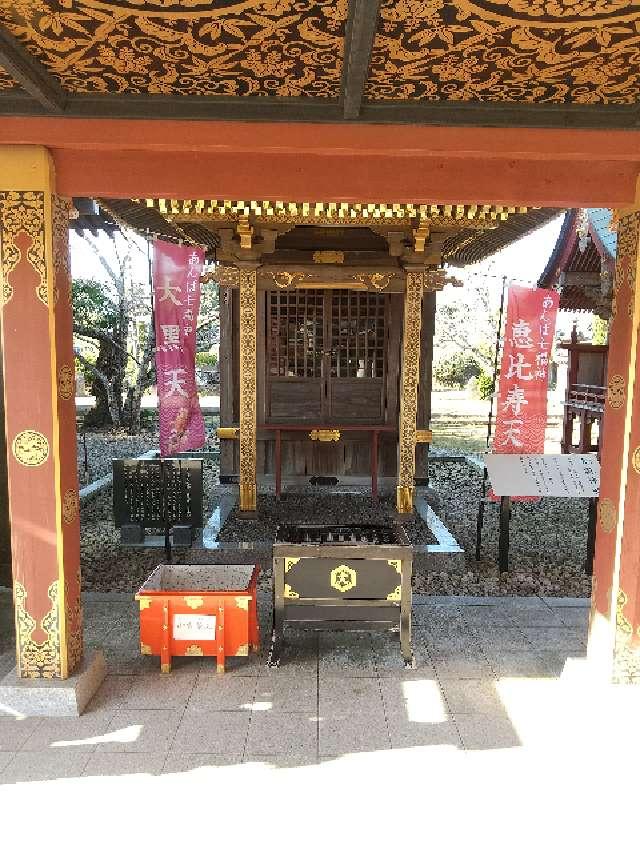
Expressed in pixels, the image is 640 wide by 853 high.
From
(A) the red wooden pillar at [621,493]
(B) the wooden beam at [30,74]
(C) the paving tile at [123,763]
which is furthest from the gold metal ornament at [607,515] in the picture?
(B) the wooden beam at [30,74]

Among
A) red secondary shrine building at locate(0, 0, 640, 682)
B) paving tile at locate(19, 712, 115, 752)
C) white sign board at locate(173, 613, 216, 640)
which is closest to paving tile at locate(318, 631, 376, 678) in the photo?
white sign board at locate(173, 613, 216, 640)

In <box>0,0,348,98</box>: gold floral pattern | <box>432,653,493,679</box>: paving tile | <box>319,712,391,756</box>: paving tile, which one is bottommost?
<box>319,712,391,756</box>: paving tile

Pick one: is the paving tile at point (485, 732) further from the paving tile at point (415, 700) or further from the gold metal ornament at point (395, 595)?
the gold metal ornament at point (395, 595)

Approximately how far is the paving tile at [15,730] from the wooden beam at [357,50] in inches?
192

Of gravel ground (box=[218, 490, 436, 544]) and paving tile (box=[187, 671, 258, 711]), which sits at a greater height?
gravel ground (box=[218, 490, 436, 544])

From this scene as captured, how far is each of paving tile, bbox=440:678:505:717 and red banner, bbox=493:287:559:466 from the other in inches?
142

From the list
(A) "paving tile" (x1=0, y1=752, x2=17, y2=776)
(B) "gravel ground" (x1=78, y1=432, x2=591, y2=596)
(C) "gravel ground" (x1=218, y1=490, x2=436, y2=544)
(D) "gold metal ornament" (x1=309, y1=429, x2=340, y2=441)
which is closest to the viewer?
(A) "paving tile" (x1=0, y1=752, x2=17, y2=776)

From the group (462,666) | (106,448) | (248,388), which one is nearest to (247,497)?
(248,388)

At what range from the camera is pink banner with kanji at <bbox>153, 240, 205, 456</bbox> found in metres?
7.45

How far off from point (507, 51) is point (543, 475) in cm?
510

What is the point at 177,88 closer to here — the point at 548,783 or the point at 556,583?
the point at 548,783

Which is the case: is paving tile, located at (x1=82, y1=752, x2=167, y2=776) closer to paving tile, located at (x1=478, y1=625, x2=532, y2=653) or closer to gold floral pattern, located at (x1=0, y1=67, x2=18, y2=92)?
Answer: paving tile, located at (x1=478, y1=625, x2=532, y2=653)

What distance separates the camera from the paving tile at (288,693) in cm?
448

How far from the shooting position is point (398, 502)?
32.0 feet
